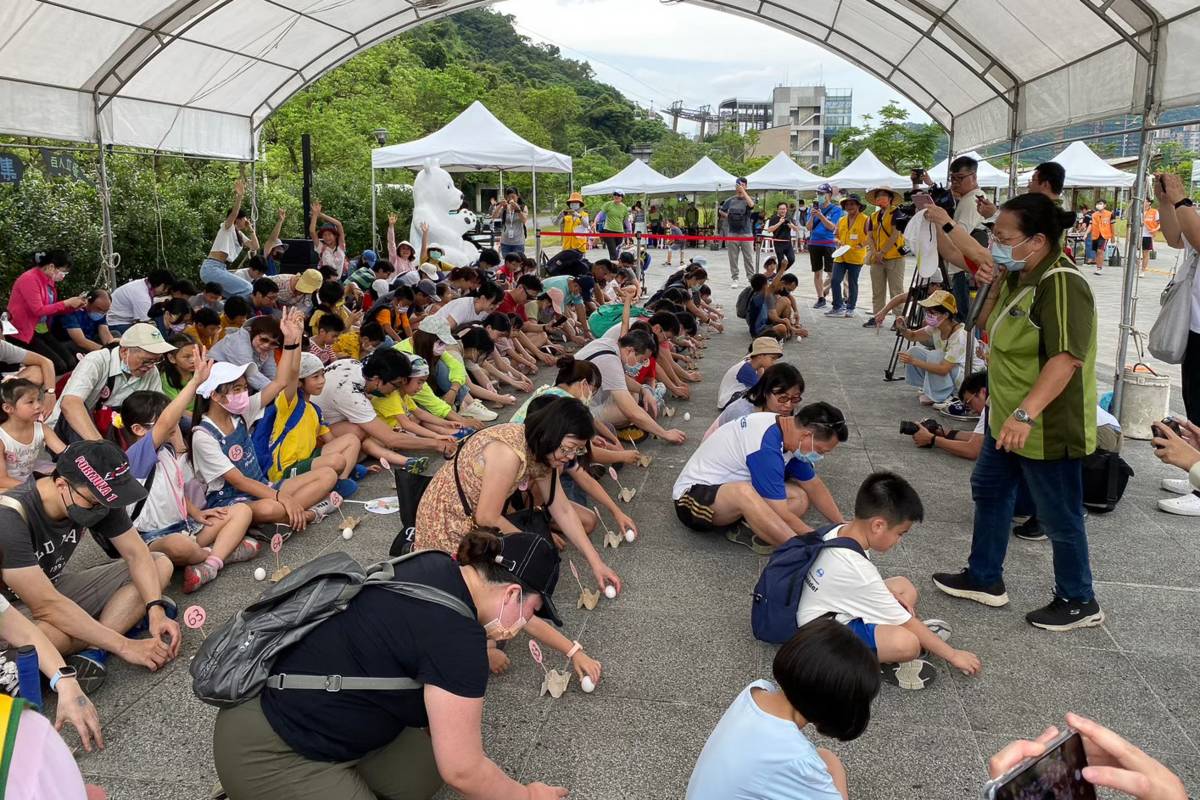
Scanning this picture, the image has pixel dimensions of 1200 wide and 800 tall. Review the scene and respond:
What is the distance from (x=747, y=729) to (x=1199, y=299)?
4625mm

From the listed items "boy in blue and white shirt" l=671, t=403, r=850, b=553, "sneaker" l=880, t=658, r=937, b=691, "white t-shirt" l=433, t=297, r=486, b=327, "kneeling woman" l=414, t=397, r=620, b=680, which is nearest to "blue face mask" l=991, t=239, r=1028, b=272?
"boy in blue and white shirt" l=671, t=403, r=850, b=553

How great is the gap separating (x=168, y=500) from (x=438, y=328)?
362cm

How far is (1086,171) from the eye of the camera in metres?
21.2

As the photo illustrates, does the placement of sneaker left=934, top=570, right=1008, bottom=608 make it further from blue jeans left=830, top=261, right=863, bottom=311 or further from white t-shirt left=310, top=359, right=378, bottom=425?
blue jeans left=830, top=261, right=863, bottom=311

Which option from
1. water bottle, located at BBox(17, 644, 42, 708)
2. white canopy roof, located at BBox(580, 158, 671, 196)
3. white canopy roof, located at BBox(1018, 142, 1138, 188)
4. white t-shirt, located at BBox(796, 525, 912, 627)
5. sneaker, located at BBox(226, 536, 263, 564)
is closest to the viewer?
water bottle, located at BBox(17, 644, 42, 708)

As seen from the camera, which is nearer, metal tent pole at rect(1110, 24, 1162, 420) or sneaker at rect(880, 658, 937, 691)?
sneaker at rect(880, 658, 937, 691)

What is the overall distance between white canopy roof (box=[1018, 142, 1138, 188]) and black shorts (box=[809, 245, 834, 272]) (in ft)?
33.0

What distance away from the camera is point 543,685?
3.21m

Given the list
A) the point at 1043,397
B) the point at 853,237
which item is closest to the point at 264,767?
the point at 1043,397

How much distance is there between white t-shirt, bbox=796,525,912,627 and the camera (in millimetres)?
3059

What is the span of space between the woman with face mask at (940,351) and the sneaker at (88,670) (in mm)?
6359

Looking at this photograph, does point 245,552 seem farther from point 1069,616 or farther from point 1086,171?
point 1086,171

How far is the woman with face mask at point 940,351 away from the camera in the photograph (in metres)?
7.22

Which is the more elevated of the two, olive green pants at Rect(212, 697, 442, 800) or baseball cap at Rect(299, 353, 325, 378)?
baseball cap at Rect(299, 353, 325, 378)
